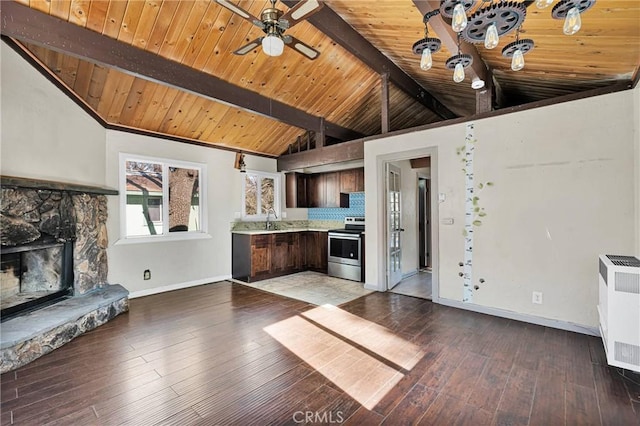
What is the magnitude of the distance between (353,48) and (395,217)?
8.75 feet

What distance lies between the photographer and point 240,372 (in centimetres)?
234

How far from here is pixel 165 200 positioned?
486 centimetres

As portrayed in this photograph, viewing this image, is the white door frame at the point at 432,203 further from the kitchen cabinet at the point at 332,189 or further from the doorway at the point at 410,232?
the kitchen cabinet at the point at 332,189

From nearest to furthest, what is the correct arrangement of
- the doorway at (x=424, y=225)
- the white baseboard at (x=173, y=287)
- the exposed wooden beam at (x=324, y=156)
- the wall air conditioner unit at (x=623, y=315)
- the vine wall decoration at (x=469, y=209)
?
the wall air conditioner unit at (x=623, y=315), the vine wall decoration at (x=469, y=209), the white baseboard at (x=173, y=287), the exposed wooden beam at (x=324, y=156), the doorway at (x=424, y=225)

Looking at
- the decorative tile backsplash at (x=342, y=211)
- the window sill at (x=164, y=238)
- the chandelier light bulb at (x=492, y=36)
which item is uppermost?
the chandelier light bulb at (x=492, y=36)

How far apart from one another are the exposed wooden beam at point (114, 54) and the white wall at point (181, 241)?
5.60ft

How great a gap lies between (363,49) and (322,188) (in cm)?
324

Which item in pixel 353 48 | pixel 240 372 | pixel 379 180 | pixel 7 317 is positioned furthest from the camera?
pixel 379 180

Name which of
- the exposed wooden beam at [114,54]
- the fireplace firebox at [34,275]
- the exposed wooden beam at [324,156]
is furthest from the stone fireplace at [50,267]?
the exposed wooden beam at [324,156]

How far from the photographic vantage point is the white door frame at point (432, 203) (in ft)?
13.2

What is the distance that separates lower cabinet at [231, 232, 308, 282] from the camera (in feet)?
17.6

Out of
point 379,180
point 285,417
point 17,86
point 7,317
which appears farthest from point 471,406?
point 17,86

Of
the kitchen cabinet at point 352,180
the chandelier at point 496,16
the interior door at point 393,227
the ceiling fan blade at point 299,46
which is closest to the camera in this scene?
the chandelier at point 496,16

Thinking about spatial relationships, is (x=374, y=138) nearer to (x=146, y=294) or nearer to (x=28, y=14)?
(x=28, y=14)
